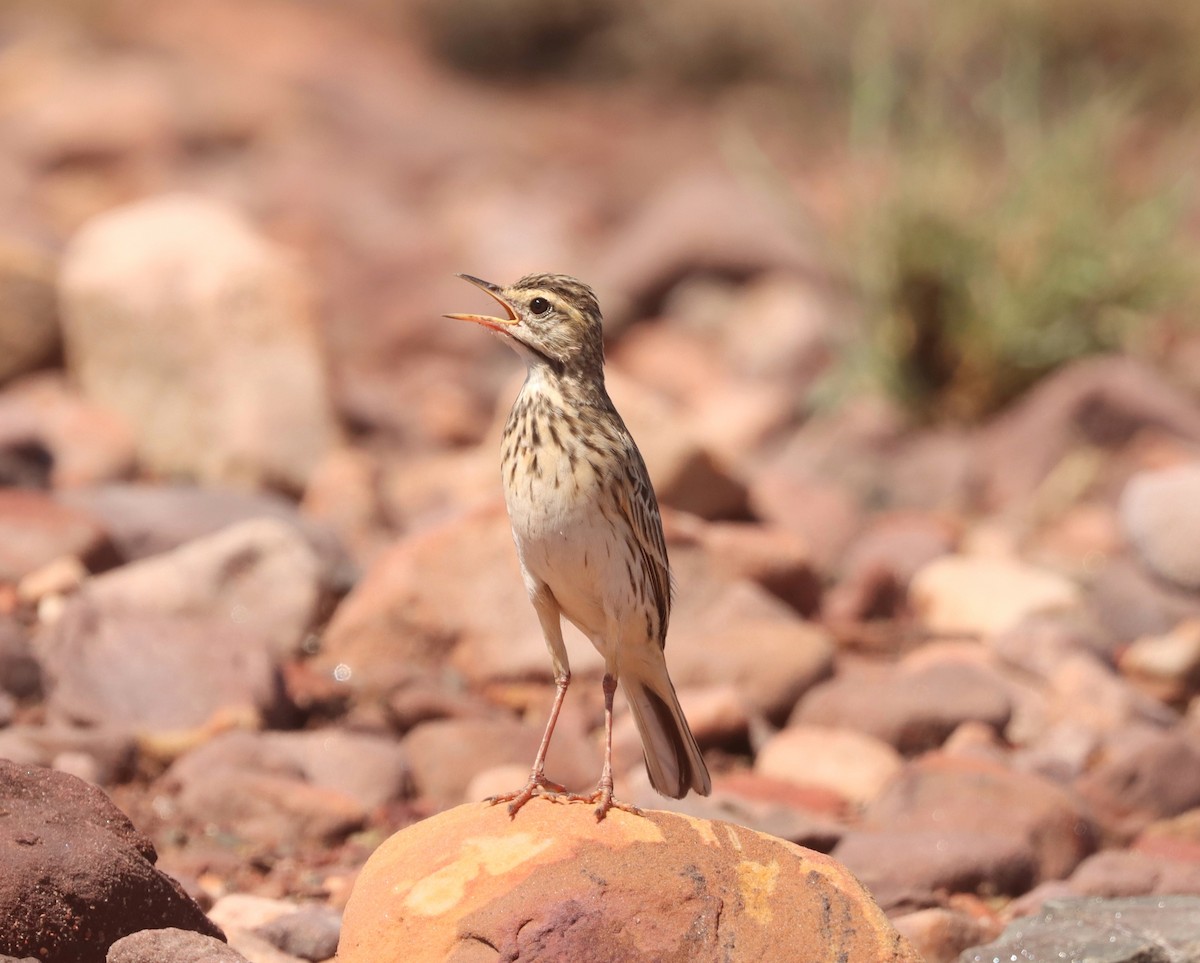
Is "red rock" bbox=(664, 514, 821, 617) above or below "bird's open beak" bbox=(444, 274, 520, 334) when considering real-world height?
below

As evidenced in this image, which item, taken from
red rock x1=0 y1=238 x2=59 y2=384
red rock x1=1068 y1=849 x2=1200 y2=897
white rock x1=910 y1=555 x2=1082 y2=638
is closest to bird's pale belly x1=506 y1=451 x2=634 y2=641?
red rock x1=1068 y1=849 x2=1200 y2=897

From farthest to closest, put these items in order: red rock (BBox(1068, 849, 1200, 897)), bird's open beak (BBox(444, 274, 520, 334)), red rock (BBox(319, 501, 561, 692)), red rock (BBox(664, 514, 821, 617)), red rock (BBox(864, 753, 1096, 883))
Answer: red rock (BBox(664, 514, 821, 617)), red rock (BBox(319, 501, 561, 692)), red rock (BBox(864, 753, 1096, 883)), red rock (BBox(1068, 849, 1200, 897)), bird's open beak (BBox(444, 274, 520, 334))

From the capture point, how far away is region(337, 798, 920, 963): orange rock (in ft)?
14.3

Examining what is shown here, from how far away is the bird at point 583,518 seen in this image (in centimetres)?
526

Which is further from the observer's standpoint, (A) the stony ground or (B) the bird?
(A) the stony ground

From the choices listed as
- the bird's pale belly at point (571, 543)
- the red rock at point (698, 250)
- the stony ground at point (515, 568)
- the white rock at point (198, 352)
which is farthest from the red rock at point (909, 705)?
the red rock at point (698, 250)

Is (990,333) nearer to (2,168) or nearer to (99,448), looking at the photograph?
(99,448)

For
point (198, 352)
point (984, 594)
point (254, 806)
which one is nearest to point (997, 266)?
point (984, 594)

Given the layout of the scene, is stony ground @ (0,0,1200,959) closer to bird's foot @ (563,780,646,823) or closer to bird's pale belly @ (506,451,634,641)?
bird's foot @ (563,780,646,823)

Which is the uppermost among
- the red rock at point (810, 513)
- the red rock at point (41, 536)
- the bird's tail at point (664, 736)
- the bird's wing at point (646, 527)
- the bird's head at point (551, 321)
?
the bird's head at point (551, 321)

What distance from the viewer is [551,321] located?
5539 mm

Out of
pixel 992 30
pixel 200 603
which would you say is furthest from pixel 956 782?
pixel 992 30

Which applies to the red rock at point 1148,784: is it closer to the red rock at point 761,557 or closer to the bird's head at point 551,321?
the red rock at point 761,557

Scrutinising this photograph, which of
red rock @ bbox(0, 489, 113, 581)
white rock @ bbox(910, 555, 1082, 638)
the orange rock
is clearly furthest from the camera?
white rock @ bbox(910, 555, 1082, 638)
